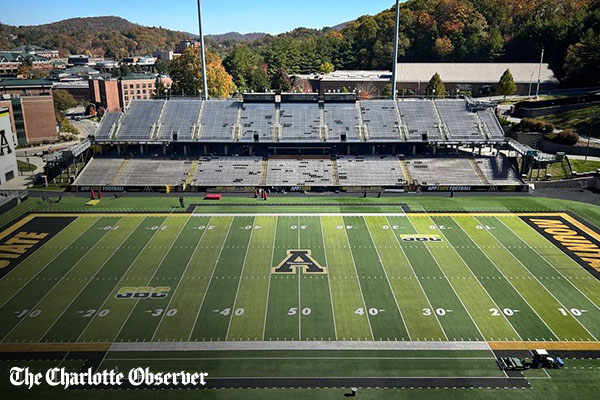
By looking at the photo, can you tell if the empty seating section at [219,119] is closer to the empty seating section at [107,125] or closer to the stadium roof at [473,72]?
Answer: the empty seating section at [107,125]

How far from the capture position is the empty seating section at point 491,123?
57.6 metres

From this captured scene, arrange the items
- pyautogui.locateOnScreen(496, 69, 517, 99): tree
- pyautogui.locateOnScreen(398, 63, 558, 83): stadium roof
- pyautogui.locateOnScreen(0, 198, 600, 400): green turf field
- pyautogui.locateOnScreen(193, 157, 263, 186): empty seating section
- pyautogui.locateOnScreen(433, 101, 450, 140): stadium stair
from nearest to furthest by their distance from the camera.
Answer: pyautogui.locateOnScreen(0, 198, 600, 400): green turf field < pyautogui.locateOnScreen(193, 157, 263, 186): empty seating section < pyautogui.locateOnScreen(433, 101, 450, 140): stadium stair < pyautogui.locateOnScreen(496, 69, 517, 99): tree < pyautogui.locateOnScreen(398, 63, 558, 83): stadium roof

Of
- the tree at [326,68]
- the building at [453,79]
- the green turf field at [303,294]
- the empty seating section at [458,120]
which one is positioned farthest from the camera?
the tree at [326,68]

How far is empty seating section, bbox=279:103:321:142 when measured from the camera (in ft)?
192

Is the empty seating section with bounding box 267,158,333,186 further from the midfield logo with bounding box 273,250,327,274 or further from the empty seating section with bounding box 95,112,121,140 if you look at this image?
the empty seating section with bounding box 95,112,121,140

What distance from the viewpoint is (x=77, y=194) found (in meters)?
50.4

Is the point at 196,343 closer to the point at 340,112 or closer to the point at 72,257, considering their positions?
the point at 72,257

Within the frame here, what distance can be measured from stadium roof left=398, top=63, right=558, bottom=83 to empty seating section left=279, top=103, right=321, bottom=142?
42.1m

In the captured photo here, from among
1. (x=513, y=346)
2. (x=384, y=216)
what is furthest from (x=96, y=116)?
(x=513, y=346)

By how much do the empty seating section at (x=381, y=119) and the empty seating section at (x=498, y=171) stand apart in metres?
10.6

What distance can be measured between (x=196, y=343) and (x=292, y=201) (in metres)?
24.7

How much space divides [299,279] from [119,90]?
10839 centimetres

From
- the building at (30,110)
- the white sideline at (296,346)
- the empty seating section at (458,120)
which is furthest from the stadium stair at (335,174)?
the building at (30,110)

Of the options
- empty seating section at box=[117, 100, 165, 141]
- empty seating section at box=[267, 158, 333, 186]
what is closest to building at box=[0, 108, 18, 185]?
empty seating section at box=[117, 100, 165, 141]
